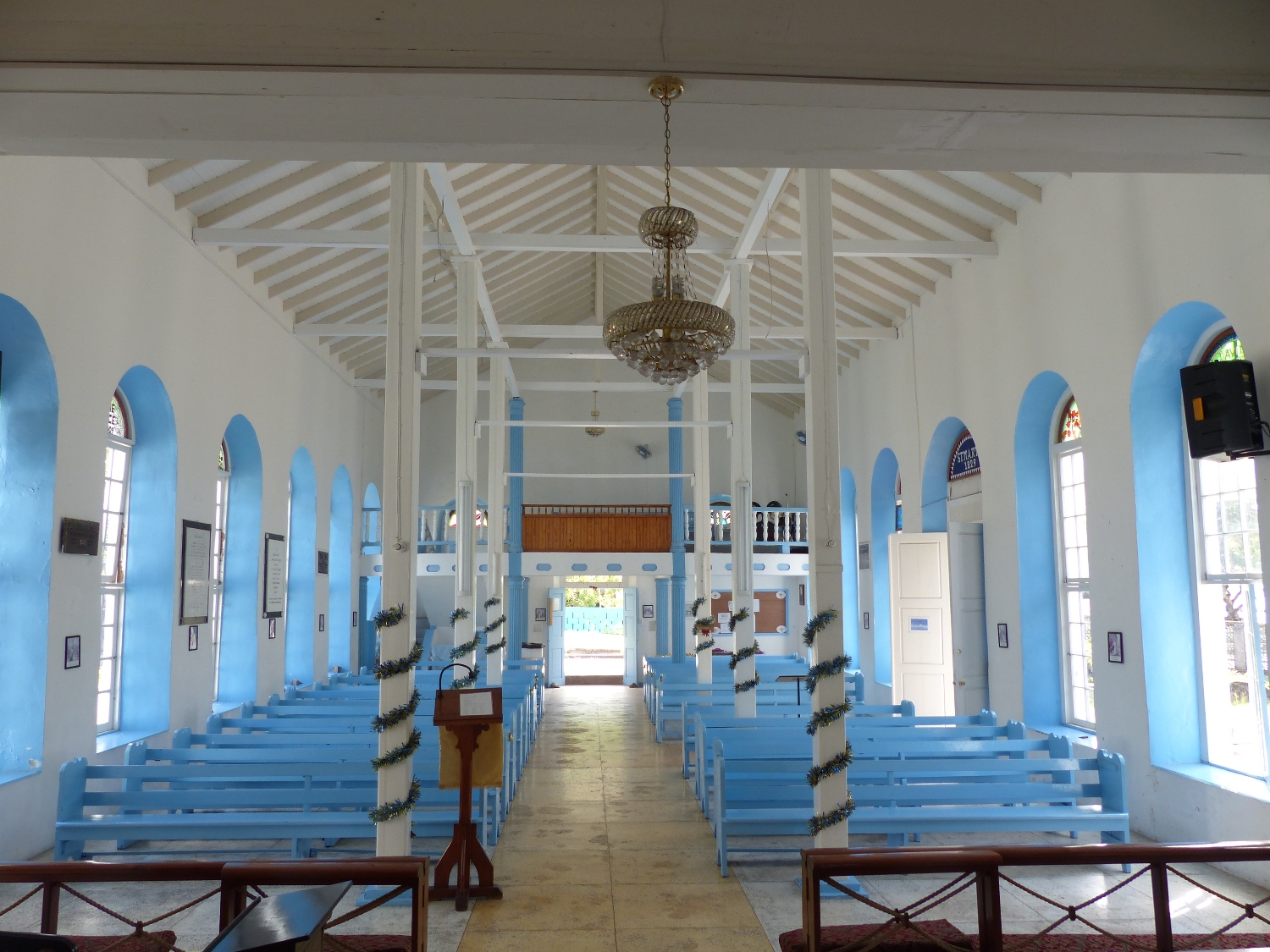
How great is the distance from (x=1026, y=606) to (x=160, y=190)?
839 cm

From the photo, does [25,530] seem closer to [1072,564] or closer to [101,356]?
[101,356]

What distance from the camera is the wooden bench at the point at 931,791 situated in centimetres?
555

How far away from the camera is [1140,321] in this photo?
6414mm

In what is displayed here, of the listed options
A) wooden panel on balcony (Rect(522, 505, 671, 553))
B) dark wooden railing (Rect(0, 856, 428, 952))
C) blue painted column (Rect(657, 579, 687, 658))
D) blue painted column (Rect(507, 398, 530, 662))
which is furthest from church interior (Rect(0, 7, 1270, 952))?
wooden panel on balcony (Rect(522, 505, 671, 553))

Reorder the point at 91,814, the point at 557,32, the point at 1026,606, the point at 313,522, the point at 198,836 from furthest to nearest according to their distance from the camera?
the point at 313,522 → the point at 1026,606 → the point at 91,814 → the point at 198,836 → the point at 557,32

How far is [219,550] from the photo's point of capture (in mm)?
9914

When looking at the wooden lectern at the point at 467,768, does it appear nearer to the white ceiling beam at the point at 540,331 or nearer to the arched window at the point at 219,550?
the arched window at the point at 219,550

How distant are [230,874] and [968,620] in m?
8.16

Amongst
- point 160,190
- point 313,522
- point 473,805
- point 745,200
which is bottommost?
point 473,805

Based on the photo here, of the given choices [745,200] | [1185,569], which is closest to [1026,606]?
[1185,569]

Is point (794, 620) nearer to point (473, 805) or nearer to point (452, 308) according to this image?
point (452, 308)

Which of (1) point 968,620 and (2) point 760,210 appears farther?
(1) point 968,620

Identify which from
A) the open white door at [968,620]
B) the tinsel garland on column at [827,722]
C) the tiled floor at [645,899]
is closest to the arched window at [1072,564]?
the open white door at [968,620]

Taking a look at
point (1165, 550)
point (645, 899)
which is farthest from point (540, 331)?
point (645, 899)
